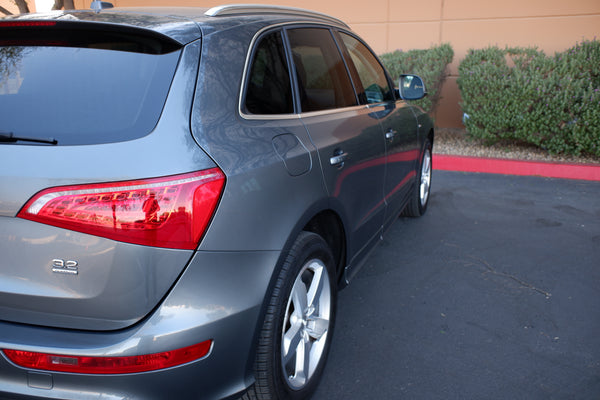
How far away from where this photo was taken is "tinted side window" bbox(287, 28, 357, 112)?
260 cm

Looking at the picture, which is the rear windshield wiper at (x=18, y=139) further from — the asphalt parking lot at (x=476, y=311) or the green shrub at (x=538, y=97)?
the green shrub at (x=538, y=97)

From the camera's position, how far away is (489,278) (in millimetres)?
3781

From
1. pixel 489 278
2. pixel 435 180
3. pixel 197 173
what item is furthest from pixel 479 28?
pixel 197 173

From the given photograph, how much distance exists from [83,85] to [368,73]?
2.30 meters

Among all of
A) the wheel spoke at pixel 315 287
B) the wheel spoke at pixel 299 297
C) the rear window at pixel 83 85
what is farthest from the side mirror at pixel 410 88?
the rear window at pixel 83 85

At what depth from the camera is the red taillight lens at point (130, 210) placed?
153 centimetres

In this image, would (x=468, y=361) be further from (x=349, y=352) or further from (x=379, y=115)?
(x=379, y=115)

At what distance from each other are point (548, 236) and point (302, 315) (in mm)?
3250

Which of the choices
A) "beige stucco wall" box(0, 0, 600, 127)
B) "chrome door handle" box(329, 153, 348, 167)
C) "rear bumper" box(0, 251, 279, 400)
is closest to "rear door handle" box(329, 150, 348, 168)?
"chrome door handle" box(329, 153, 348, 167)

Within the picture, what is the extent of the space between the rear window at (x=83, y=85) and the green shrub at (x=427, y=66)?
22.7 ft

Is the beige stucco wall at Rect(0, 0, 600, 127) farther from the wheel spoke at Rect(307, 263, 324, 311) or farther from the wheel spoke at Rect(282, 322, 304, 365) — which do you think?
the wheel spoke at Rect(282, 322, 304, 365)

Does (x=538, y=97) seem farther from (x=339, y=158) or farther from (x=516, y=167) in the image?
(x=339, y=158)

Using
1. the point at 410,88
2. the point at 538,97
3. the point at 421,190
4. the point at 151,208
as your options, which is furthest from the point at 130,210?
the point at 538,97

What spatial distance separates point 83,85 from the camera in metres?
1.77
